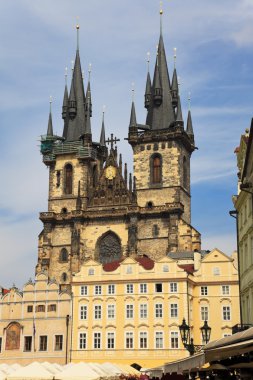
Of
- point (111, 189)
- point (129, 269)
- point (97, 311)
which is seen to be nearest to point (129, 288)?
point (129, 269)

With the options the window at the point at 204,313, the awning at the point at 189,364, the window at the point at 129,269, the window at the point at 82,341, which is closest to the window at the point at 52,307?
the window at the point at 82,341

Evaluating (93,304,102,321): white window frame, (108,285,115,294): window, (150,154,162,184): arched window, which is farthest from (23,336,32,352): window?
(150,154,162,184): arched window

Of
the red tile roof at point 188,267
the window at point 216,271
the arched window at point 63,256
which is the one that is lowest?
the window at point 216,271

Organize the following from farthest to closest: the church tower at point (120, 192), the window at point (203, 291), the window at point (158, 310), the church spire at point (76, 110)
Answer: the church spire at point (76, 110) → the church tower at point (120, 192) → the window at point (203, 291) → the window at point (158, 310)

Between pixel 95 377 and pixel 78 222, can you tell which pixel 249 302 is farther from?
pixel 78 222

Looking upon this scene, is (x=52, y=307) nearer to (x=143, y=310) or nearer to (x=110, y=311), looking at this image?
(x=110, y=311)

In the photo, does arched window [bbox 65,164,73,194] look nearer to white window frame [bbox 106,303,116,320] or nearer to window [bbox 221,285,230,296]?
white window frame [bbox 106,303,116,320]

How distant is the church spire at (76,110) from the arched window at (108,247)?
14.5m

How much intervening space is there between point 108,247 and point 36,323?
17051 millimetres

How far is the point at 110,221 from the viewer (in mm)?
78875

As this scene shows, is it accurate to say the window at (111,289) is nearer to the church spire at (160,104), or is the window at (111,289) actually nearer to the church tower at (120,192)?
the church tower at (120,192)

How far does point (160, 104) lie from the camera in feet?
276

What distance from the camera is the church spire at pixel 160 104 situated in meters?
82.8

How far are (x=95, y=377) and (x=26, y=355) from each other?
31.0m
